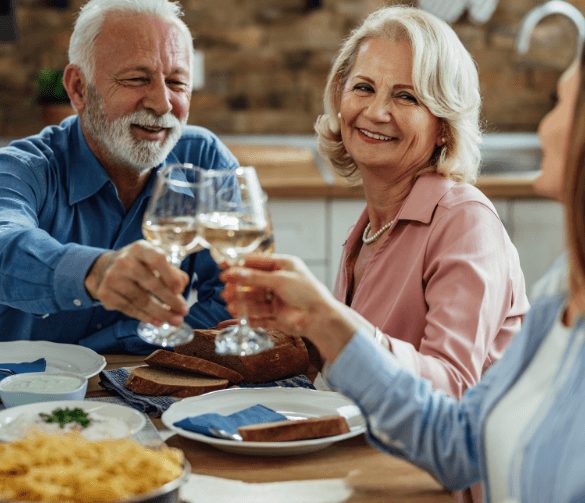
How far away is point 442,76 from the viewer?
180 cm

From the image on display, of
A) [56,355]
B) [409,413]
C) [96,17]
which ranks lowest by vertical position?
[56,355]

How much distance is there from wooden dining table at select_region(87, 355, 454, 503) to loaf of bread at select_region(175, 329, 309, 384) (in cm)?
26

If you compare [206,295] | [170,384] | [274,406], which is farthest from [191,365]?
[206,295]

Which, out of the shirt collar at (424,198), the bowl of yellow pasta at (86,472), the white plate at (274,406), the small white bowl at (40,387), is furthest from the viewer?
the shirt collar at (424,198)

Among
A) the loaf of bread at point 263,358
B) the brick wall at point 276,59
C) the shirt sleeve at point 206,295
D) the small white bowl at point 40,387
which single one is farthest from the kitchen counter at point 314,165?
the small white bowl at point 40,387

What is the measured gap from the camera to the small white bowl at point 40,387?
54.4 inches

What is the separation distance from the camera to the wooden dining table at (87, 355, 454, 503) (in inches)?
46.1

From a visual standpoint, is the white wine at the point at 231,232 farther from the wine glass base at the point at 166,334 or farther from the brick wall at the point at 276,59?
the brick wall at the point at 276,59

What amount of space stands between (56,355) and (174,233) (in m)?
0.59

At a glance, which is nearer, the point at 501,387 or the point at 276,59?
the point at 501,387

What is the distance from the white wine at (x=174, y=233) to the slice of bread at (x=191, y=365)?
0.34m

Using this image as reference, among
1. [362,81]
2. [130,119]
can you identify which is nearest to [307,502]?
[362,81]

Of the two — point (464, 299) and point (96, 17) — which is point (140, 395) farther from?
point (96, 17)

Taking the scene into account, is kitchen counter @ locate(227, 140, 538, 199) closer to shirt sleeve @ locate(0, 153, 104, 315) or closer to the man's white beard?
the man's white beard
